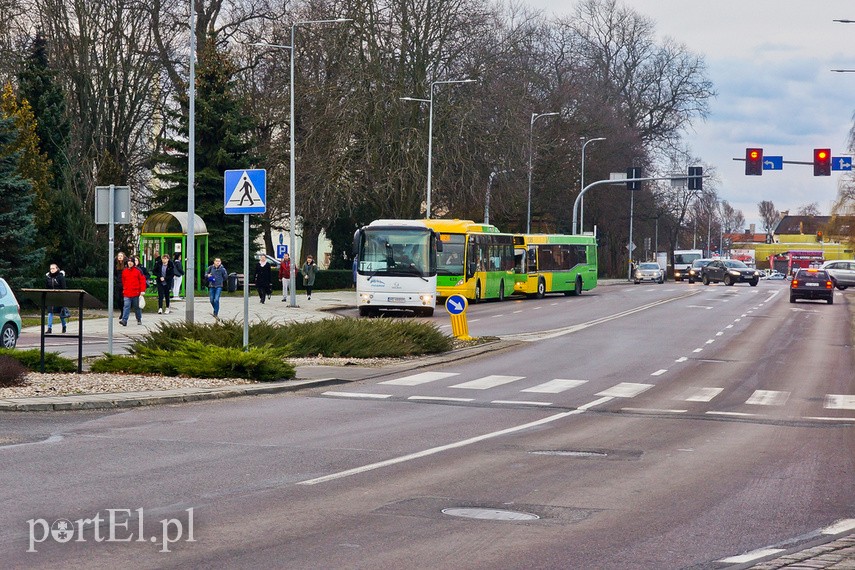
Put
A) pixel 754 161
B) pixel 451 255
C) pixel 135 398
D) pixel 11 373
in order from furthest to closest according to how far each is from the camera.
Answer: pixel 754 161
pixel 451 255
pixel 11 373
pixel 135 398

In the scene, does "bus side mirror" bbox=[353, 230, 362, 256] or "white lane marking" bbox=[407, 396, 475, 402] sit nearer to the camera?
"white lane marking" bbox=[407, 396, 475, 402]

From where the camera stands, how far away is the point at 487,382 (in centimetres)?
2002

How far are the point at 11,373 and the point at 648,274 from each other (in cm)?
7727

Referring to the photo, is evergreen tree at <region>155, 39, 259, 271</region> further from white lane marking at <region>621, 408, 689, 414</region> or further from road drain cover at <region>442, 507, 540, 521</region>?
road drain cover at <region>442, 507, 540, 521</region>

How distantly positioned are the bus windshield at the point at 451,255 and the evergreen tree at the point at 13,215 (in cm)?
1476

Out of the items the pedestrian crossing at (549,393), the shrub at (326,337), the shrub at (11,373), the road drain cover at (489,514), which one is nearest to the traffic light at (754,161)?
the shrub at (326,337)

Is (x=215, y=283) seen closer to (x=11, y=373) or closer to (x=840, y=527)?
(x=11, y=373)

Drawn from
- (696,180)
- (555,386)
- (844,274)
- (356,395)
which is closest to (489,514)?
(356,395)

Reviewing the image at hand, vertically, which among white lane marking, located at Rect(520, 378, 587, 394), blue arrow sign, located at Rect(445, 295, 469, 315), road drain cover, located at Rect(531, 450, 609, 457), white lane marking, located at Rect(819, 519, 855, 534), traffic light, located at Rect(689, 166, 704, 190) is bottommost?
white lane marking, located at Rect(520, 378, 587, 394)

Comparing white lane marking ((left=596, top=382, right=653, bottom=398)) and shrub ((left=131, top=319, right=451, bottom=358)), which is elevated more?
shrub ((left=131, top=319, right=451, bottom=358))

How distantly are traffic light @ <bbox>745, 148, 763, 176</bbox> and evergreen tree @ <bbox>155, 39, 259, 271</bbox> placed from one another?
2141 centimetres

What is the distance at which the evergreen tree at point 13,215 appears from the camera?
3772cm

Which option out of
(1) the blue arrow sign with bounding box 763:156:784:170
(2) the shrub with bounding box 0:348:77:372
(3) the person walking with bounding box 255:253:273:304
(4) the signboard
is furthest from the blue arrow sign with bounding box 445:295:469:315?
(1) the blue arrow sign with bounding box 763:156:784:170

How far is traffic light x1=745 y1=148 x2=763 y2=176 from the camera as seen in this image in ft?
160
